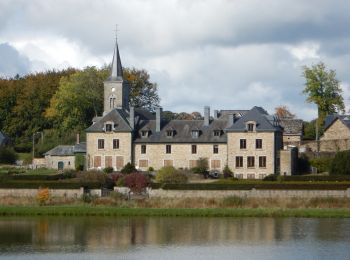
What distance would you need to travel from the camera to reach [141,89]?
330ft

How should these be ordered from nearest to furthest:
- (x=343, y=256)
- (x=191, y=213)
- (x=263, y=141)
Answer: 1. (x=343, y=256)
2. (x=191, y=213)
3. (x=263, y=141)

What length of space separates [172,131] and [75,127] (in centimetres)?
2042

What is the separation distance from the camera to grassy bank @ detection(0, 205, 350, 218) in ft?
162

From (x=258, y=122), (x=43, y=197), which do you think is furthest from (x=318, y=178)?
(x=43, y=197)

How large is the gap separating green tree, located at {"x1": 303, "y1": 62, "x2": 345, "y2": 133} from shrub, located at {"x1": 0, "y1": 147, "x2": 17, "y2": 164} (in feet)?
84.8

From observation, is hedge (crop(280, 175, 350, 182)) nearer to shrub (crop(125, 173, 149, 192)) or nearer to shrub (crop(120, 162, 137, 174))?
shrub (crop(125, 173, 149, 192))

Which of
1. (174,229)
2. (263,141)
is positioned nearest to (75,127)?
(263,141)

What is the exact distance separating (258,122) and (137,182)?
14294mm

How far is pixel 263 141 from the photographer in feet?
229

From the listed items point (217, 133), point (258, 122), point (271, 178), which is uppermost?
point (258, 122)

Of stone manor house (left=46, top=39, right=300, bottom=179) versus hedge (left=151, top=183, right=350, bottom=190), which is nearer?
hedge (left=151, top=183, right=350, bottom=190)

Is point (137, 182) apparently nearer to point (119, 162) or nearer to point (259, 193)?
point (259, 193)

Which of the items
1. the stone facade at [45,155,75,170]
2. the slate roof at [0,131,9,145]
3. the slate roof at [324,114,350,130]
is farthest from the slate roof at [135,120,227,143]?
the slate roof at [0,131,9,145]

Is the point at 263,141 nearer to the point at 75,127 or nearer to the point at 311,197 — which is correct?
the point at 311,197
